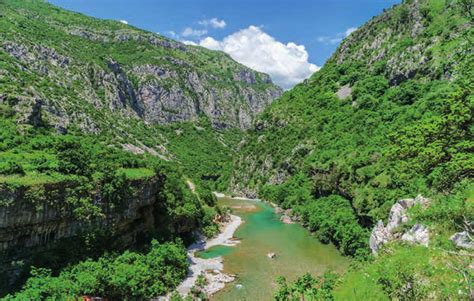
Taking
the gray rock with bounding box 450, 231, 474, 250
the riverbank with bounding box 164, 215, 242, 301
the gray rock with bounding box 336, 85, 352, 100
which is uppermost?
the gray rock with bounding box 336, 85, 352, 100

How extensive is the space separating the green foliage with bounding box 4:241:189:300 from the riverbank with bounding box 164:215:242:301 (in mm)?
1164

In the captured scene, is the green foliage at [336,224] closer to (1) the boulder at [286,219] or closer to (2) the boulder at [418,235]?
(1) the boulder at [286,219]

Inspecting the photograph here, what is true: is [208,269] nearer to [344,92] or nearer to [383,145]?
[383,145]

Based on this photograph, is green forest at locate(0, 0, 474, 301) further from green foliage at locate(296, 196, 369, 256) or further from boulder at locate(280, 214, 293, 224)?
boulder at locate(280, 214, 293, 224)

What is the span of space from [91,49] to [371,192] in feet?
604

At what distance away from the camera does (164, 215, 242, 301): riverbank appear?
36.9 m

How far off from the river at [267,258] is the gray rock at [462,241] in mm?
19539

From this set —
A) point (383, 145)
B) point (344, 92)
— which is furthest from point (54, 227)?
point (344, 92)

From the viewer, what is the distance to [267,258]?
48562mm

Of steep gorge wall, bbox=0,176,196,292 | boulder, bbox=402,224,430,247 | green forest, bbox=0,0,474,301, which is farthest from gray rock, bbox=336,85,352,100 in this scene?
boulder, bbox=402,224,430,247

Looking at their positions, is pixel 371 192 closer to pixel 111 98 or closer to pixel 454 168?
pixel 454 168

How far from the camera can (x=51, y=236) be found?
31.0 m

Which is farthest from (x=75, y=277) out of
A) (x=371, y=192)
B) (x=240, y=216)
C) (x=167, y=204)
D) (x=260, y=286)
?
(x=240, y=216)

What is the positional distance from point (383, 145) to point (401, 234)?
42035mm
